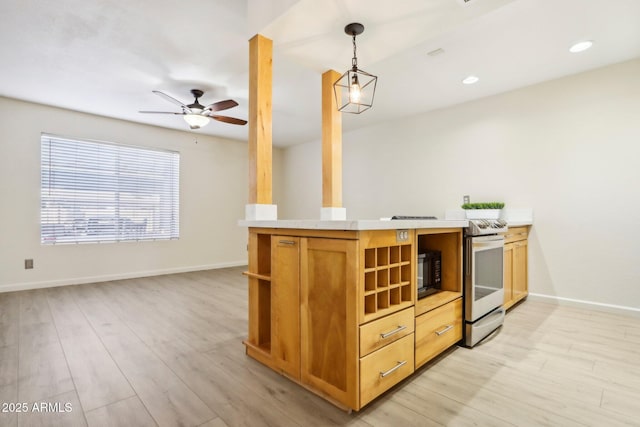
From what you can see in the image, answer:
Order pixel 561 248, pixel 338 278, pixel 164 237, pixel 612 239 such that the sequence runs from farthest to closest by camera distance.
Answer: pixel 164 237
pixel 561 248
pixel 612 239
pixel 338 278

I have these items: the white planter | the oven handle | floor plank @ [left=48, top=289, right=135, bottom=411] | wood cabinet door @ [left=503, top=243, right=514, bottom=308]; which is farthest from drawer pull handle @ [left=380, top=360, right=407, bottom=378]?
the white planter

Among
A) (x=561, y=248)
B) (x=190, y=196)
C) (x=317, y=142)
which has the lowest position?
(x=561, y=248)

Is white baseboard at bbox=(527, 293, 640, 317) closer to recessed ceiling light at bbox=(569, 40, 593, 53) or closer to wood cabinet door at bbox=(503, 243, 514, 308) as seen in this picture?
wood cabinet door at bbox=(503, 243, 514, 308)

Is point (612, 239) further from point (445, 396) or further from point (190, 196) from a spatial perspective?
point (190, 196)

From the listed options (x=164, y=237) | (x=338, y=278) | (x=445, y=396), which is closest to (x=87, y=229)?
(x=164, y=237)

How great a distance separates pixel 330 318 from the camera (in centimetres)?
151

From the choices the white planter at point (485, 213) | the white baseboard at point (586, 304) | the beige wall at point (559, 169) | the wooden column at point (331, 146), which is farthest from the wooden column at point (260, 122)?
the white baseboard at point (586, 304)

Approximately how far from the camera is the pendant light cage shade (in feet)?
7.39

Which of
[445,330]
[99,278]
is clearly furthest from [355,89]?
[99,278]

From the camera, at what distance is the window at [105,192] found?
4297 mm

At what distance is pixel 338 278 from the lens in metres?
A: 1.48

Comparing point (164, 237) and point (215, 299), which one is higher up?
point (164, 237)

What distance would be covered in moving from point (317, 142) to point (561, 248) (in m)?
4.55

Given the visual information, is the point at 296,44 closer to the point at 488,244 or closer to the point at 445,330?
the point at 488,244
